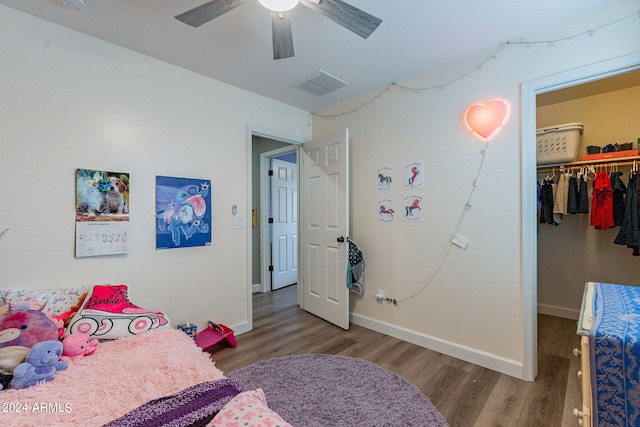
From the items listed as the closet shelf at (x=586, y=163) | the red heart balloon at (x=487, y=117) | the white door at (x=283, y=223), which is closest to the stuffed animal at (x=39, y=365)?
the red heart balloon at (x=487, y=117)

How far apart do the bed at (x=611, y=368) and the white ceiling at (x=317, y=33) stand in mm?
1836

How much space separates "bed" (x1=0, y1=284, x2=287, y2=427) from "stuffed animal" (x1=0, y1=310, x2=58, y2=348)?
22cm

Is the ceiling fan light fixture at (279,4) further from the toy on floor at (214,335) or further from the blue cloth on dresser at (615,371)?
the toy on floor at (214,335)

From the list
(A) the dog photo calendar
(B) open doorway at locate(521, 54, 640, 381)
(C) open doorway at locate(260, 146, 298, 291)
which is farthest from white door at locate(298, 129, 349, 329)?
(A) the dog photo calendar

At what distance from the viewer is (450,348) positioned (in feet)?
7.93

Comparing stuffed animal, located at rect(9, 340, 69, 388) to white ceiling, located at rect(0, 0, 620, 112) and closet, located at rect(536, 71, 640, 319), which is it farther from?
closet, located at rect(536, 71, 640, 319)

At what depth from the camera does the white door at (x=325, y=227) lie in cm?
296

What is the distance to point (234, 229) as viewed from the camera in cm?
286

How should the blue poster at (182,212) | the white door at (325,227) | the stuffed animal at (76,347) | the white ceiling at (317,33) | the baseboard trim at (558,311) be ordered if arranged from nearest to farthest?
the stuffed animal at (76,347), the white ceiling at (317,33), the blue poster at (182,212), the white door at (325,227), the baseboard trim at (558,311)

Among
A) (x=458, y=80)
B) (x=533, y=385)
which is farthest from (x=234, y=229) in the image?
(x=533, y=385)

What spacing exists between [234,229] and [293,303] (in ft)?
5.09

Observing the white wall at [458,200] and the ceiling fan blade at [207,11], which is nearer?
the ceiling fan blade at [207,11]

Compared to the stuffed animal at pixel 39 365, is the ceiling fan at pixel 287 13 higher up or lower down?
higher up

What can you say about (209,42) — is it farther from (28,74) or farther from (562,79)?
(562,79)
